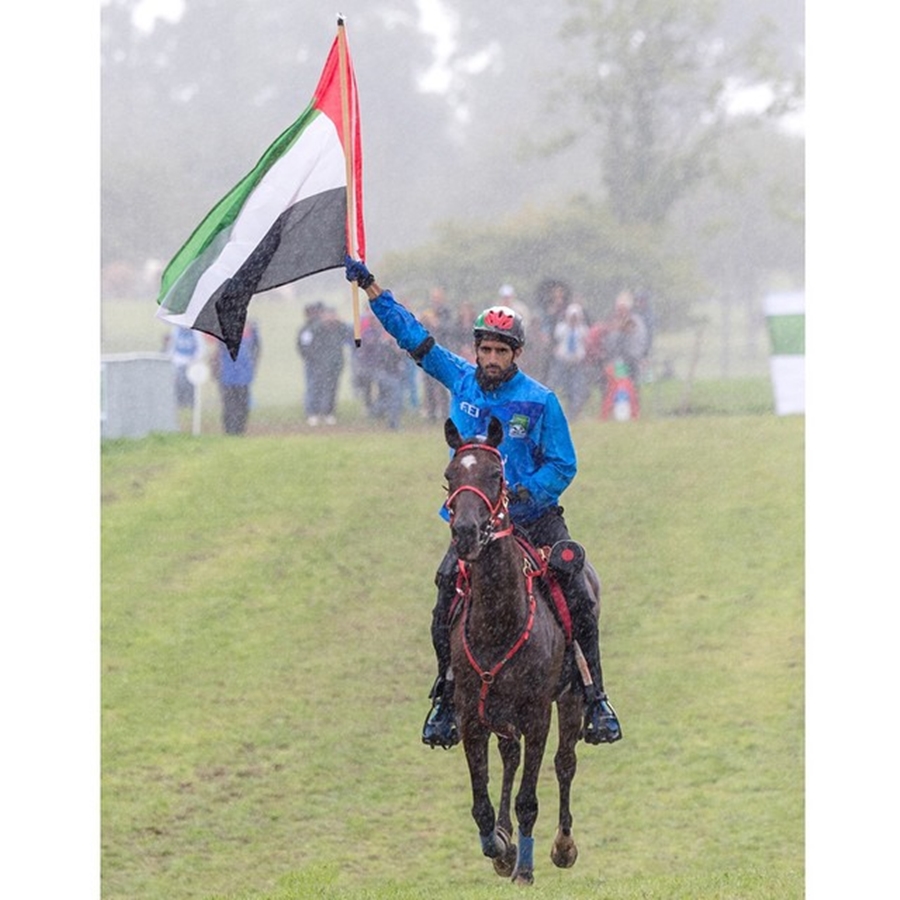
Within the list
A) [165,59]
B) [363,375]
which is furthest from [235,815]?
[165,59]

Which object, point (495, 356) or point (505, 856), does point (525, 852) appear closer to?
point (505, 856)

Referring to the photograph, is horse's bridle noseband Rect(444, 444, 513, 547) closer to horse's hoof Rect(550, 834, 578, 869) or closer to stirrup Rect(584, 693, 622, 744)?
stirrup Rect(584, 693, 622, 744)

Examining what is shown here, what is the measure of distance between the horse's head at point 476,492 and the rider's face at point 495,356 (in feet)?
2.30

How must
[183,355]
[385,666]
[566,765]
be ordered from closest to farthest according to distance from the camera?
[566,765]
[385,666]
[183,355]

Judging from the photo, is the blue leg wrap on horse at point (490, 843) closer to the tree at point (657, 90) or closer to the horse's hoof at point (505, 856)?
the horse's hoof at point (505, 856)

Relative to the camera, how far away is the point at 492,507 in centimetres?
879

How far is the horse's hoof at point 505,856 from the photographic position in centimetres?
1002

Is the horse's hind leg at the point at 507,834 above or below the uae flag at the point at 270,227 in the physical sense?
below

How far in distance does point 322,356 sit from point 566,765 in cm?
1648

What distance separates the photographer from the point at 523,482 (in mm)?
9734

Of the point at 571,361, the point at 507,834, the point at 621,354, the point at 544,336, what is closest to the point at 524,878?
the point at 507,834

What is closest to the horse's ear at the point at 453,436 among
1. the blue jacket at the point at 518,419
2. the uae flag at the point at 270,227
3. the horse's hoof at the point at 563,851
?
the blue jacket at the point at 518,419

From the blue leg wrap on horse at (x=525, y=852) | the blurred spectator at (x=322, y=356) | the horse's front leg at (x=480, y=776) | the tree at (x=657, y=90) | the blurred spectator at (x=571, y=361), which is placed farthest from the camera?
the tree at (x=657, y=90)

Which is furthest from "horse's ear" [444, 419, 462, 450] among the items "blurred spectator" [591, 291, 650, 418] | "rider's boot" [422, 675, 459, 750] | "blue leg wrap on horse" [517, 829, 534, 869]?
"blurred spectator" [591, 291, 650, 418]
